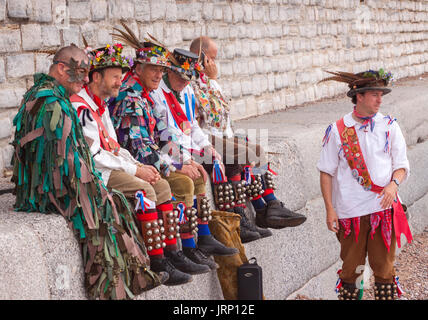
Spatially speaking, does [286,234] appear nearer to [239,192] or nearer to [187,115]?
[239,192]

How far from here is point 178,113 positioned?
4.51 m

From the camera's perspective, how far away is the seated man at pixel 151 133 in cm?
404

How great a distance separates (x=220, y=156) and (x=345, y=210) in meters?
0.94

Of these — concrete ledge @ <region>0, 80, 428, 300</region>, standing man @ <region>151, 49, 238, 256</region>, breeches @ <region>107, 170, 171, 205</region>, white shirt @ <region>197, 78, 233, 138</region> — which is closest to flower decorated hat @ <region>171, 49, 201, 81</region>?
standing man @ <region>151, 49, 238, 256</region>

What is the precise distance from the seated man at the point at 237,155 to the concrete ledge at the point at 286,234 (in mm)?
296

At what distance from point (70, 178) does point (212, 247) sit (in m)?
1.36

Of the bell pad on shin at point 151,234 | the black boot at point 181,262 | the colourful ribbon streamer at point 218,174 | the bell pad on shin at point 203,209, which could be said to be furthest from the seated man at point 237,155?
the bell pad on shin at point 151,234

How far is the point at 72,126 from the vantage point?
3350 mm

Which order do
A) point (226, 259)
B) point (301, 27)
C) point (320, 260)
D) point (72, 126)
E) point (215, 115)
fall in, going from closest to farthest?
1. point (72, 126)
2. point (226, 259)
3. point (215, 115)
4. point (320, 260)
5. point (301, 27)

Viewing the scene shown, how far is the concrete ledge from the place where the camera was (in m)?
3.11

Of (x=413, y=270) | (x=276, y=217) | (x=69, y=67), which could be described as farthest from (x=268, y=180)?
(x=413, y=270)

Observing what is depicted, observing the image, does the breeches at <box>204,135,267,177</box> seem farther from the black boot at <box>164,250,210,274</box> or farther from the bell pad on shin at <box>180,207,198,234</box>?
the black boot at <box>164,250,210,274</box>

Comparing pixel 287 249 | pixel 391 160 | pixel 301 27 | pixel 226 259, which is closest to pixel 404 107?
pixel 301 27
